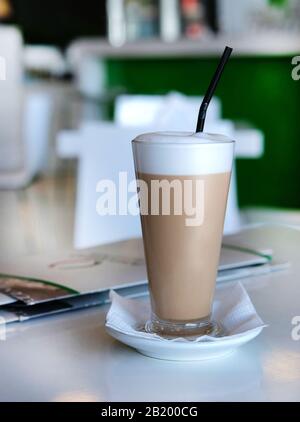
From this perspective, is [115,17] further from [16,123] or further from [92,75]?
[92,75]

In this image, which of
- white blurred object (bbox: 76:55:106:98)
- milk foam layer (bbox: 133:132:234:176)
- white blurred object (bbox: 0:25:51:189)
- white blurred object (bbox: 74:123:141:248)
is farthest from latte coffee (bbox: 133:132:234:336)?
white blurred object (bbox: 0:25:51:189)

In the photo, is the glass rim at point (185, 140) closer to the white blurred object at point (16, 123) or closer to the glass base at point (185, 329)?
the glass base at point (185, 329)

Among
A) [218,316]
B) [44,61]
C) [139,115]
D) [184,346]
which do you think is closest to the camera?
[184,346]

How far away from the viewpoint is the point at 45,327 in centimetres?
71

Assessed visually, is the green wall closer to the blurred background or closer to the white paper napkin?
the blurred background

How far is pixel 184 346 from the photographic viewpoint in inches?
23.4

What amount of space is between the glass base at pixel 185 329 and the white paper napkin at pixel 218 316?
0.03ft

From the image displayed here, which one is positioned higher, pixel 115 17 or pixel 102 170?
pixel 115 17

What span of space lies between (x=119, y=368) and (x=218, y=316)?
0.13 metres

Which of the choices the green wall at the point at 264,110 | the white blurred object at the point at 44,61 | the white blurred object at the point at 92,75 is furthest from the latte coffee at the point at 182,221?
the white blurred object at the point at 44,61

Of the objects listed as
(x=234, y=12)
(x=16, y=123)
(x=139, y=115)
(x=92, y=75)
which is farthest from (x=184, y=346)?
(x=234, y=12)

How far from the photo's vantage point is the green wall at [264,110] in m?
4.27

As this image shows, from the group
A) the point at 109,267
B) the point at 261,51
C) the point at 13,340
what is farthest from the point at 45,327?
the point at 261,51
